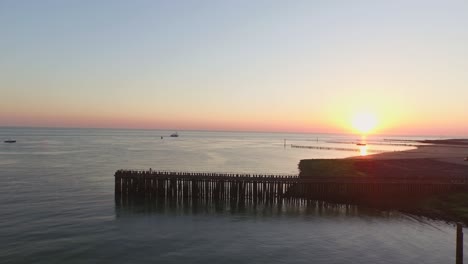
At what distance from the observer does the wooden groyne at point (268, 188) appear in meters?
49.8

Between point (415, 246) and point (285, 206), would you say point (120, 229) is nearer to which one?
point (285, 206)

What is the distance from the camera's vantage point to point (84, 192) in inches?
2154

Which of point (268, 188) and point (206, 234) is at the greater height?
point (268, 188)

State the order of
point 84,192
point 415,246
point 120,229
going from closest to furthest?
point 415,246, point 120,229, point 84,192

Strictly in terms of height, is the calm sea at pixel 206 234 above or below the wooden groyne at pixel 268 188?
below

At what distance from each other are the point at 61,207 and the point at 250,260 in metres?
26.5

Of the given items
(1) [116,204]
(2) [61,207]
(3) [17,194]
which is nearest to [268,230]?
(1) [116,204]

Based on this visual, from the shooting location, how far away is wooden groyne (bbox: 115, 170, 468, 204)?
4984 cm

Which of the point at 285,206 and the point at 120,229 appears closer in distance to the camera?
the point at 120,229

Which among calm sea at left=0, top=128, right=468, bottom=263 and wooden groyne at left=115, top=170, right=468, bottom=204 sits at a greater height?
wooden groyne at left=115, top=170, right=468, bottom=204

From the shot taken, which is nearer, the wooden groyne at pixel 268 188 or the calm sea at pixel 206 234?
the calm sea at pixel 206 234

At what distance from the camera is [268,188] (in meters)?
50.5

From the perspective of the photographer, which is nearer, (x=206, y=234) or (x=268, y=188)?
(x=206, y=234)

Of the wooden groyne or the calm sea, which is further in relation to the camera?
the wooden groyne
